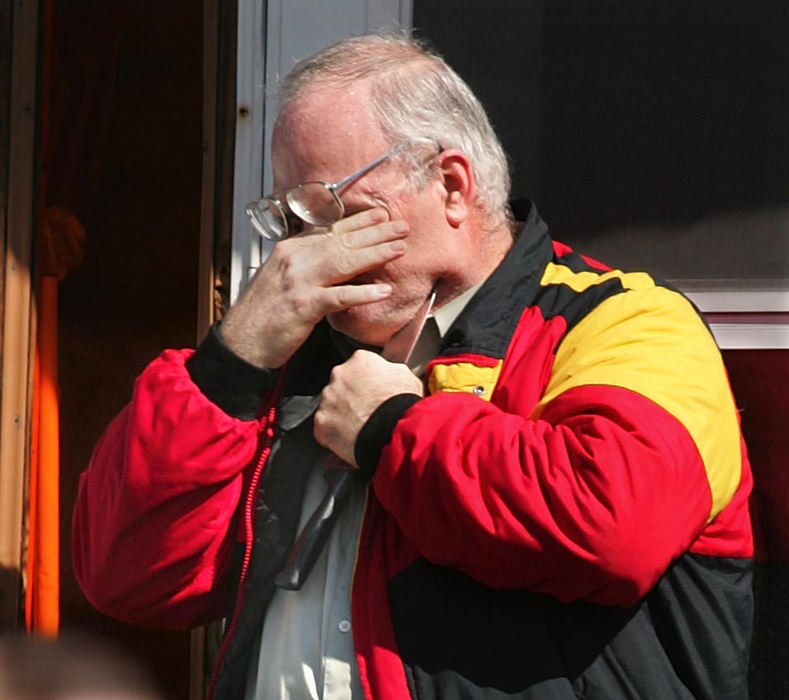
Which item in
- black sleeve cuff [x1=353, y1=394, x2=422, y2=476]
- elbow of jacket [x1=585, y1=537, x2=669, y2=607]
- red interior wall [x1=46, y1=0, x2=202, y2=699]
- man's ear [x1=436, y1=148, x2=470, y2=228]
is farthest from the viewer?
red interior wall [x1=46, y1=0, x2=202, y2=699]

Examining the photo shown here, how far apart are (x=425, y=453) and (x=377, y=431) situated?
0.11m

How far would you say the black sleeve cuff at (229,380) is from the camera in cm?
198

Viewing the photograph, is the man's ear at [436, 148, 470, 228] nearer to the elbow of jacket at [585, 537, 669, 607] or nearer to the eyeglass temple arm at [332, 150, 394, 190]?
the eyeglass temple arm at [332, 150, 394, 190]

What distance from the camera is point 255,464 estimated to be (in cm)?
205

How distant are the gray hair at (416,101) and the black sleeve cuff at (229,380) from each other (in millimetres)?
396

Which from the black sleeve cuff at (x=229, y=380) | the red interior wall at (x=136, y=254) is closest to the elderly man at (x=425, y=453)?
the black sleeve cuff at (x=229, y=380)

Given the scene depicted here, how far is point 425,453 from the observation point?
68.5 inches

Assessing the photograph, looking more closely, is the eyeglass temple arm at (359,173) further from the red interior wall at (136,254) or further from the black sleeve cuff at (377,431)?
the red interior wall at (136,254)

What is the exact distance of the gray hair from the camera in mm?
2070

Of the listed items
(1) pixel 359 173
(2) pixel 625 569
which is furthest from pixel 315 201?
(2) pixel 625 569

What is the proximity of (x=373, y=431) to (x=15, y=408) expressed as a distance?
1539mm

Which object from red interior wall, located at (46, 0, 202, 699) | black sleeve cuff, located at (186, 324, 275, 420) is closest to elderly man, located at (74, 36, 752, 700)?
black sleeve cuff, located at (186, 324, 275, 420)

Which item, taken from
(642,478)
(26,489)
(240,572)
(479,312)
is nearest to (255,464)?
(240,572)

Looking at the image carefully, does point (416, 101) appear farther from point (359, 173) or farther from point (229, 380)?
point (229, 380)
